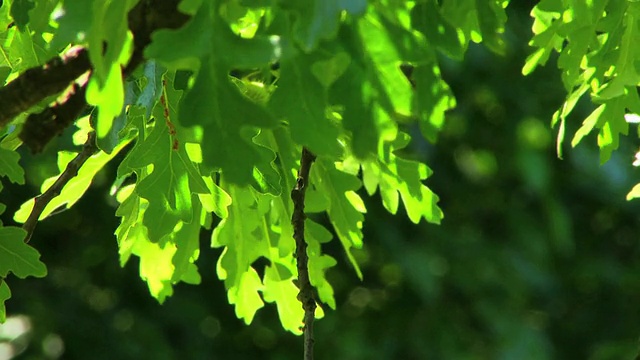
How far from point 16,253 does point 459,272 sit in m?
2.50

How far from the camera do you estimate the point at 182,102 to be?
27.3 inches

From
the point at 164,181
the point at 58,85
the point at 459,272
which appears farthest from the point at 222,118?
the point at 459,272

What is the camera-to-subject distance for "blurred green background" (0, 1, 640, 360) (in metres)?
3.32

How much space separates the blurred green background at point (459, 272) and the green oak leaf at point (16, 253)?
2184 millimetres

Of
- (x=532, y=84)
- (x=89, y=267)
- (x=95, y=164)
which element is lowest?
(x=89, y=267)

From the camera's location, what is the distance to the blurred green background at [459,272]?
3316 millimetres

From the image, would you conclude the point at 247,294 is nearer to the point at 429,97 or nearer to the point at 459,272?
the point at 429,97

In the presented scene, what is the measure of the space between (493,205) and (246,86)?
270 centimetres

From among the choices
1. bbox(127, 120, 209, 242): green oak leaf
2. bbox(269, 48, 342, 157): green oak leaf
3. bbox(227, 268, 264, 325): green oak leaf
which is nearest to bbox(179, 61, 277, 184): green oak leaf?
bbox(269, 48, 342, 157): green oak leaf

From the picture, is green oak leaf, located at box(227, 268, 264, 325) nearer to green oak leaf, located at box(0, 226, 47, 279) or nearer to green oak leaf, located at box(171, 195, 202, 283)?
green oak leaf, located at box(171, 195, 202, 283)

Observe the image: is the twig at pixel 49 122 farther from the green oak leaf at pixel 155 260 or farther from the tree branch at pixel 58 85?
the green oak leaf at pixel 155 260

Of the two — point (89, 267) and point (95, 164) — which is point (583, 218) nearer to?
point (89, 267)

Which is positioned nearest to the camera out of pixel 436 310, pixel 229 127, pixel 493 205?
pixel 229 127

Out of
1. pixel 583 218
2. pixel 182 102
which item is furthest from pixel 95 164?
pixel 583 218
